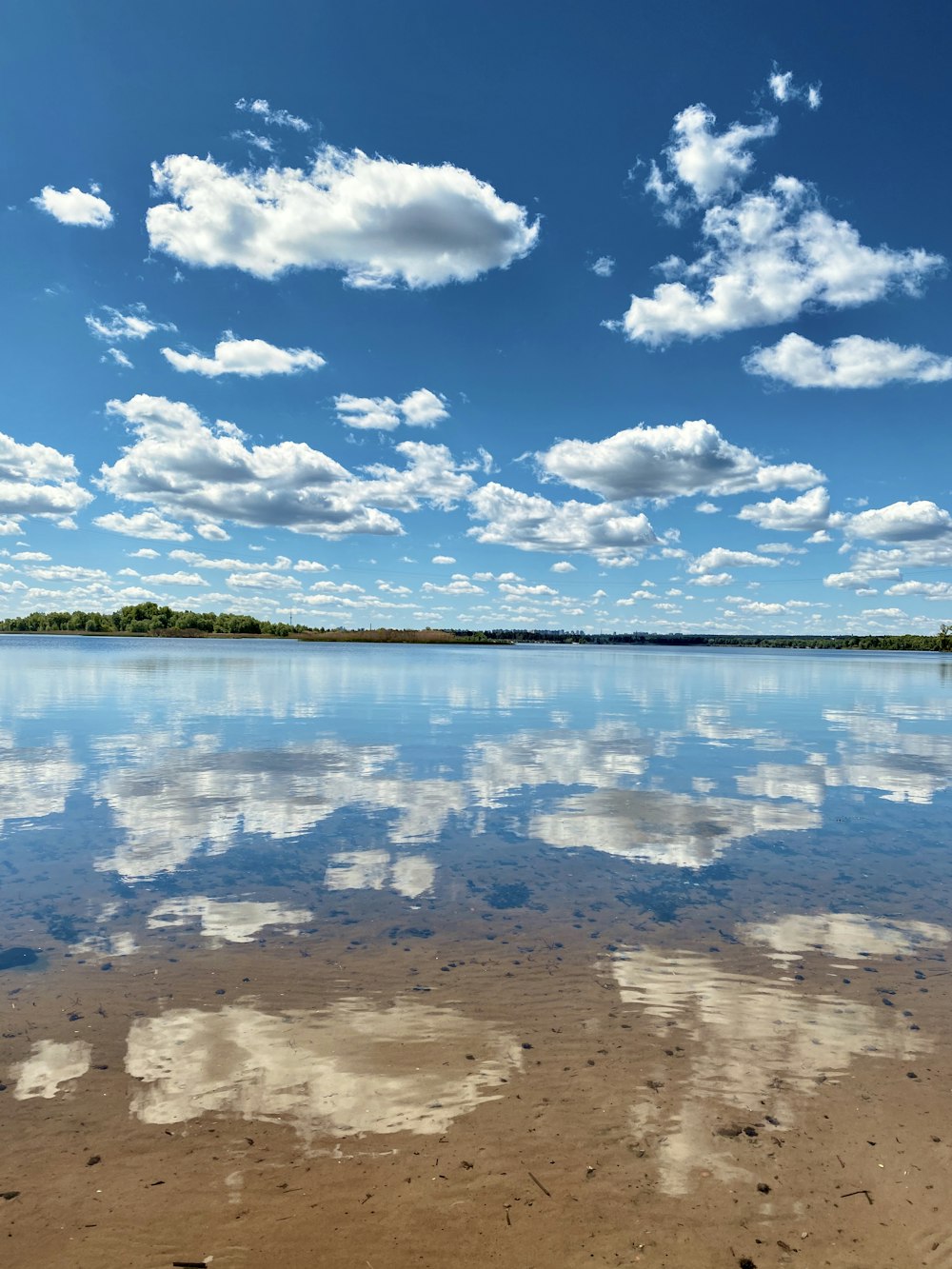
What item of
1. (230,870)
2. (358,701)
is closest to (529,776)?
(230,870)

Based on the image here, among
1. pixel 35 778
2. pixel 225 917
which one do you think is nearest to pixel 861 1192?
pixel 225 917

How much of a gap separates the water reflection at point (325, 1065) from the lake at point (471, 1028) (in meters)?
0.04

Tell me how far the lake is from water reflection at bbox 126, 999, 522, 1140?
4 cm

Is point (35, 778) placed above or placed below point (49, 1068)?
below

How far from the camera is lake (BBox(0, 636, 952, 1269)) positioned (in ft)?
18.4

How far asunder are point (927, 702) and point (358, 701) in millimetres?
42132

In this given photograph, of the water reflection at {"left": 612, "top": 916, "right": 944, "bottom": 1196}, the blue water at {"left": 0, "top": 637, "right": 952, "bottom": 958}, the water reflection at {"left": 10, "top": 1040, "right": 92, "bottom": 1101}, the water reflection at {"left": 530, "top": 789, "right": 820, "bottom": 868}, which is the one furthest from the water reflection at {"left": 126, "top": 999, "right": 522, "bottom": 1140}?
the water reflection at {"left": 530, "top": 789, "right": 820, "bottom": 868}

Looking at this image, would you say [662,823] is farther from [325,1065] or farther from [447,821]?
[325,1065]

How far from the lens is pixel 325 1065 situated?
7.50 meters

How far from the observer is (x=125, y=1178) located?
233 inches

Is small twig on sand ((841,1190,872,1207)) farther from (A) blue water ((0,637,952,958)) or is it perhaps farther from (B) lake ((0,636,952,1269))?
(A) blue water ((0,637,952,958))

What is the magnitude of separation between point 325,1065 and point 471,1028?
1657mm

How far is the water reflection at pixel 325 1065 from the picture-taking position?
6.75 m

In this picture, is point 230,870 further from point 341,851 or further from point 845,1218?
point 845,1218
